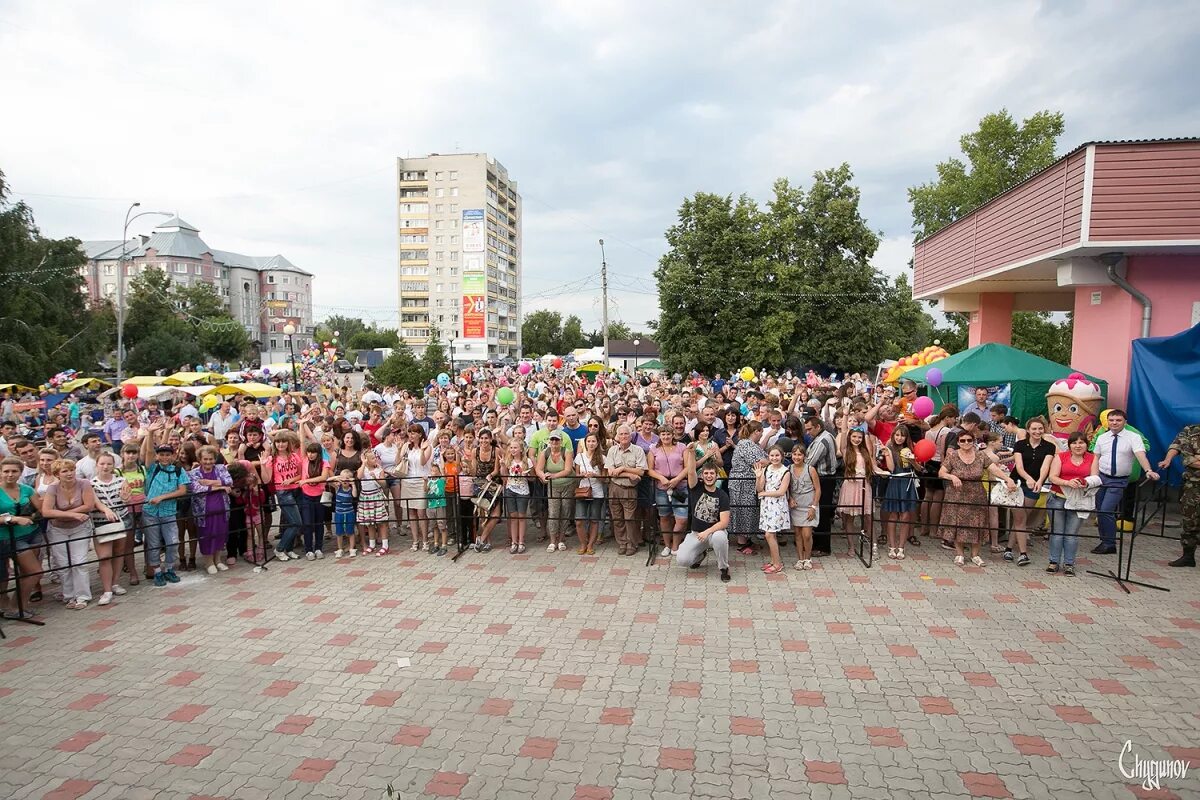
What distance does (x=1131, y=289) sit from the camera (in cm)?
1041

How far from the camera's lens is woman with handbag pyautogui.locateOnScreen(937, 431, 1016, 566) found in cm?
738

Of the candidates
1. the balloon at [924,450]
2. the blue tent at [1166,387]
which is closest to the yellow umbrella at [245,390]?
the balloon at [924,450]

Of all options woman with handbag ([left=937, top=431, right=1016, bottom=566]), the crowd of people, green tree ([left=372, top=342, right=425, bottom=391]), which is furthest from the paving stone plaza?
green tree ([left=372, top=342, right=425, bottom=391])

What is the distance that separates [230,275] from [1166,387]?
12141 centimetres

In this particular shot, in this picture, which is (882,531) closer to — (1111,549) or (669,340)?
(1111,549)

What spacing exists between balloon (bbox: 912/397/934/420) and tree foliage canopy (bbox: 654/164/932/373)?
1947cm

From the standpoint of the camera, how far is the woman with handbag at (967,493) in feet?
24.2

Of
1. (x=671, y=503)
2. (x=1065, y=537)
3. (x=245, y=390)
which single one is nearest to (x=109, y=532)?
(x=671, y=503)

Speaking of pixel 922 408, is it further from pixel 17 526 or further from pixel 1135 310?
pixel 17 526

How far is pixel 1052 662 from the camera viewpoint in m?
5.02

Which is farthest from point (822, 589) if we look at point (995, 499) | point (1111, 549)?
point (1111, 549)

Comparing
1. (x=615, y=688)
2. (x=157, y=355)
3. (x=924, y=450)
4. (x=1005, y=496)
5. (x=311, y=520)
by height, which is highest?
(x=157, y=355)

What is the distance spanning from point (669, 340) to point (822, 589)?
24703mm

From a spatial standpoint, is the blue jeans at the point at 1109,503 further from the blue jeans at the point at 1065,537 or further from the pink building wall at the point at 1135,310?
the pink building wall at the point at 1135,310
